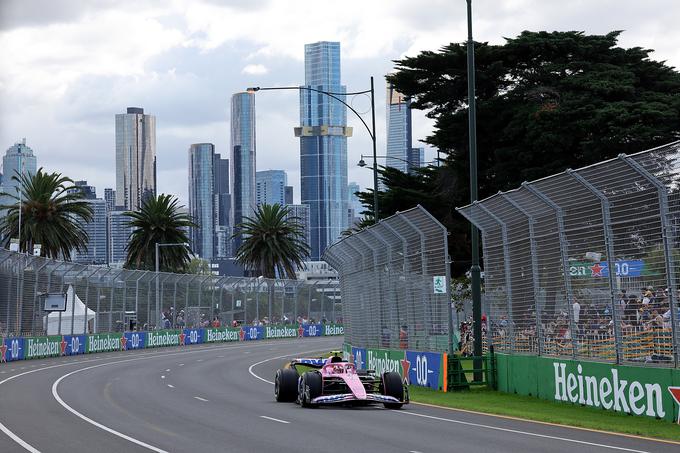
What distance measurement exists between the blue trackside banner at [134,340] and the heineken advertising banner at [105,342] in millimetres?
268

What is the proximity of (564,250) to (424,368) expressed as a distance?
737cm

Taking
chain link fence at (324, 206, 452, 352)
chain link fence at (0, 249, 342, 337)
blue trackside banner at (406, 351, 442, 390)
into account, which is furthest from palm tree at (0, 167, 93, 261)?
blue trackside banner at (406, 351, 442, 390)

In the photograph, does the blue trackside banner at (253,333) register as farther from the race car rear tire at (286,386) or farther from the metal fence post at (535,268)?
the metal fence post at (535,268)

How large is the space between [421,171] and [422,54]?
638cm

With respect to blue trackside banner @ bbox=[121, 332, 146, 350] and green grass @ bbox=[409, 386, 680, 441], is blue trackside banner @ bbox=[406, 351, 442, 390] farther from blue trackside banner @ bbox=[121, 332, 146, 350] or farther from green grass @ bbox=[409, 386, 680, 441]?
blue trackside banner @ bbox=[121, 332, 146, 350]

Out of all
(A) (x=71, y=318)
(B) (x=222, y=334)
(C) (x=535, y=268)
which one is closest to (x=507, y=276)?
(C) (x=535, y=268)

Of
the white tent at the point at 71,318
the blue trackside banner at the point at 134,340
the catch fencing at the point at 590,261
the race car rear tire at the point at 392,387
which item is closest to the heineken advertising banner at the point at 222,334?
the blue trackside banner at the point at 134,340

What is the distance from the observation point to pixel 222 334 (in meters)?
77.2

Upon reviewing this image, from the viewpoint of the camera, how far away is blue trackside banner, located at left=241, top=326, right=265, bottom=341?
79.9 meters

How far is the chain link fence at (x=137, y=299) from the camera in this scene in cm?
5054

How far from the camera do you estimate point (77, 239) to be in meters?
75.9

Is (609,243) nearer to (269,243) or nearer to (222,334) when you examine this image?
(222,334)

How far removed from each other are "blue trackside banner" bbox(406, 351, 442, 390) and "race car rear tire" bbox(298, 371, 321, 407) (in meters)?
5.33

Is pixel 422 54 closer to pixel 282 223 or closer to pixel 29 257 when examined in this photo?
pixel 29 257
